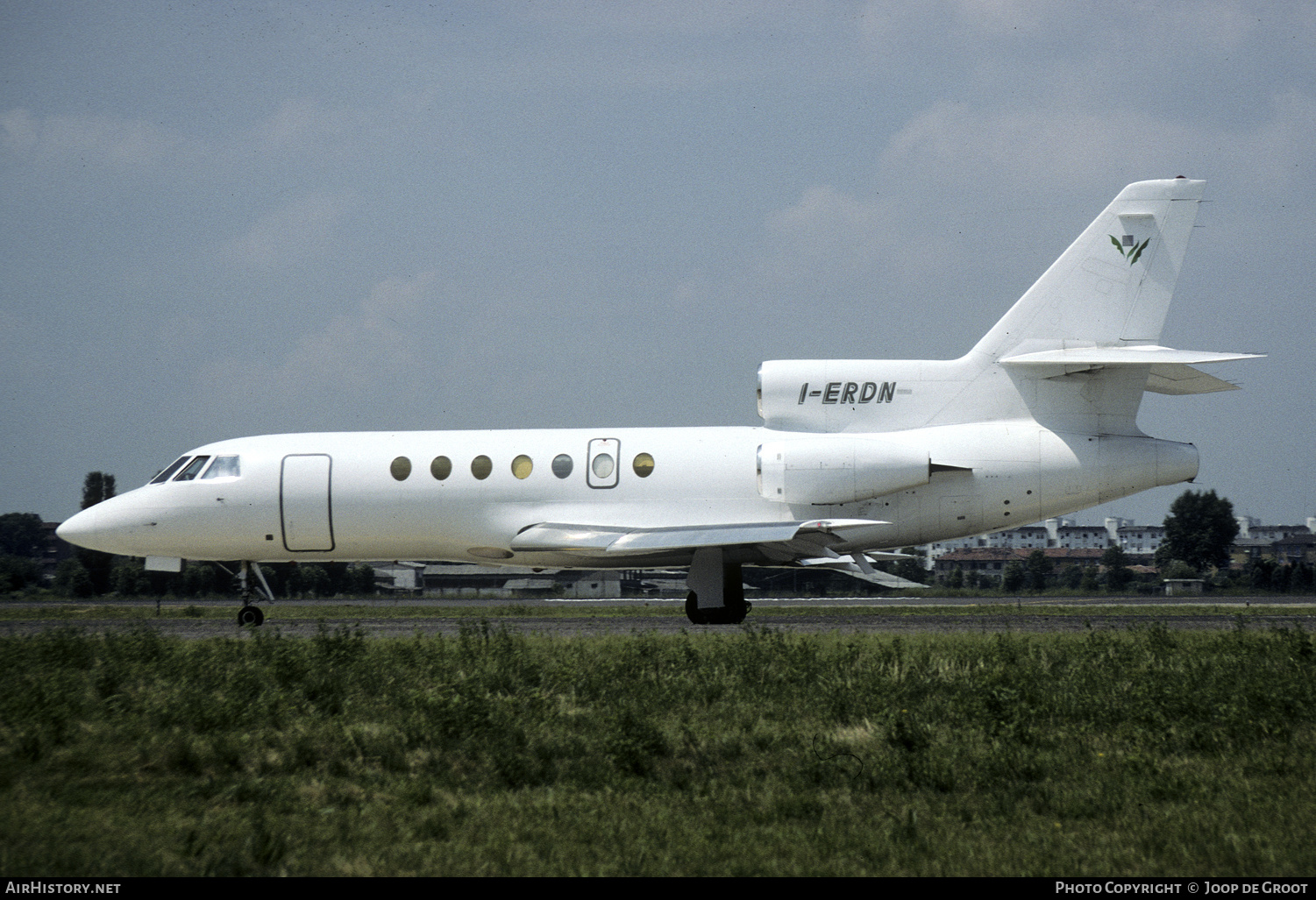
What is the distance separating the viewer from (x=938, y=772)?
309 inches

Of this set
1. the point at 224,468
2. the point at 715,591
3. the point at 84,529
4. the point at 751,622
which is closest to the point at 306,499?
the point at 224,468

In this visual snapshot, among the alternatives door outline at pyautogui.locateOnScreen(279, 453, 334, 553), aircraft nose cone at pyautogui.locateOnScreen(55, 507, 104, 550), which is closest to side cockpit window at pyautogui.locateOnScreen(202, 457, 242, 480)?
door outline at pyautogui.locateOnScreen(279, 453, 334, 553)

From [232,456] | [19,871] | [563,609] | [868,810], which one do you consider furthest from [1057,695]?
[563,609]

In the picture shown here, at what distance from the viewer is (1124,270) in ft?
65.7

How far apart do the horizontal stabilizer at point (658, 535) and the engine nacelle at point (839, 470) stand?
57 centimetres

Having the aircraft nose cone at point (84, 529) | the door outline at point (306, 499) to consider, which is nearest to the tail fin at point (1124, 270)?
the door outline at point (306, 499)

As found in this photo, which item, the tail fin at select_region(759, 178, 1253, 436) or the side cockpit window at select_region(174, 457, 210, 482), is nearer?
the tail fin at select_region(759, 178, 1253, 436)

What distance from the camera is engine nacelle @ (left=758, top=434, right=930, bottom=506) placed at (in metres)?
19.4

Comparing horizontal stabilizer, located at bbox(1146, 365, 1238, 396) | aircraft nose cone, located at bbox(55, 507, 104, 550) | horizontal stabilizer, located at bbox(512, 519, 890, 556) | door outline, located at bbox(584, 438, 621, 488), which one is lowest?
horizontal stabilizer, located at bbox(512, 519, 890, 556)

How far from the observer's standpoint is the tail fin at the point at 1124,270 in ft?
65.7

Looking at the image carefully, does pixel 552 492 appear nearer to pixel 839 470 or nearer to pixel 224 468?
pixel 839 470

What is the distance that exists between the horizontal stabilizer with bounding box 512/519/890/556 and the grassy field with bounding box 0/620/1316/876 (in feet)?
16.0

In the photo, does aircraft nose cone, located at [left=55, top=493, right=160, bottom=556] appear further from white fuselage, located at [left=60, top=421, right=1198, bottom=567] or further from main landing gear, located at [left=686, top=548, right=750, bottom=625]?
main landing gear, located at [left=686, top=548, right=750, bottom=625]

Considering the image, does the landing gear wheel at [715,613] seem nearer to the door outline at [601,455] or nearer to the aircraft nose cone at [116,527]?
the door outline at [601,455]
